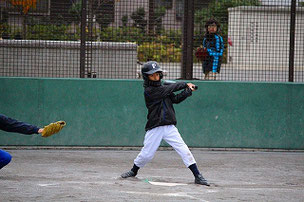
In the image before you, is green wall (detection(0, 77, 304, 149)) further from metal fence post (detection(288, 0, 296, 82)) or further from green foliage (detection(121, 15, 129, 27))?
green foliage (detection(121, 15, 129, 27))

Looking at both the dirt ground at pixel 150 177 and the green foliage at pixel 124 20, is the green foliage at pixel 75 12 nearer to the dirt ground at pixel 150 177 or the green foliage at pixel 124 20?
the green foliage at pixel 124 20

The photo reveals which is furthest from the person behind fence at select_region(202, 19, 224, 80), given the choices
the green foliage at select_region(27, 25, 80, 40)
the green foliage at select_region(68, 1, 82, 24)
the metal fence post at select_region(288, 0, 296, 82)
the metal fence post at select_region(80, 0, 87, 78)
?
the green foliage at select_region(27, 25, 80, 40)

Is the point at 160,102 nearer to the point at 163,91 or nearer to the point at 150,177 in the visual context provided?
the point at 163,91

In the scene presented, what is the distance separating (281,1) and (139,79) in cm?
297

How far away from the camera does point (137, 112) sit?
10.8 meters

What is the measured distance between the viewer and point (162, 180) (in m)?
7.73

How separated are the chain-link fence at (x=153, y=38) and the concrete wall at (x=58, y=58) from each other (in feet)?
0.06

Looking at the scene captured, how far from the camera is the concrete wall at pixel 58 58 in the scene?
10680mm

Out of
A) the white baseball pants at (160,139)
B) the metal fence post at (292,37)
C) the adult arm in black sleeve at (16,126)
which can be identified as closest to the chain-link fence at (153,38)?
the metal fence post at (292,37)

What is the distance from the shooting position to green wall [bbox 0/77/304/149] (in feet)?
34.8

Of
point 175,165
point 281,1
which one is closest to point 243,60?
point 281,1

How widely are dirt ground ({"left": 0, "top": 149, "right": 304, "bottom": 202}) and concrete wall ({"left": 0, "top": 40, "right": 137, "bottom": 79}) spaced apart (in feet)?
4.77

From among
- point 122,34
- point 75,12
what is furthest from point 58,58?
point 122,34

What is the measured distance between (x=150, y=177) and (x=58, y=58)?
3670mm
